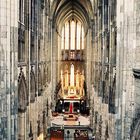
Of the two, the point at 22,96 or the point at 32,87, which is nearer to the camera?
the point at 22,96

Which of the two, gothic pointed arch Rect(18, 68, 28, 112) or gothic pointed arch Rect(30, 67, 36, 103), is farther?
gothic pointed arch Rect(30, 67, 36, 103)

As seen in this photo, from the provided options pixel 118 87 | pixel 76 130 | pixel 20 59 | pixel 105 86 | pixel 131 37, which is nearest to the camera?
pixel 131 37

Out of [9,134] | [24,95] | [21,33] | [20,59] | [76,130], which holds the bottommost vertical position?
[76,130]

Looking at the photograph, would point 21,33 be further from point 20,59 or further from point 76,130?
point 76,130

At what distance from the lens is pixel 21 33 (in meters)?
19.6

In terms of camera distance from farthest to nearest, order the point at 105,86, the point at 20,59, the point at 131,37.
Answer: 1. the point at 105,86
2. the point at 20,59
3. the point at 131,37

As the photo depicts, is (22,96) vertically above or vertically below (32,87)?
below

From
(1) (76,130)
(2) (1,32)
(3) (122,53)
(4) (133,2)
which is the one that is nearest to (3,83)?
(2) (1,32)

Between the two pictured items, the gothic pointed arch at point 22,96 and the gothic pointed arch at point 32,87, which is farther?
the gothic pointed arch at point 32,87

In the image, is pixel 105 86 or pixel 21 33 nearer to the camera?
pixel 21 33

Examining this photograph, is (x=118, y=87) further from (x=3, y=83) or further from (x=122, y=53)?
(x=3, y=83)

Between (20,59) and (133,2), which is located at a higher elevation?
(133,2)

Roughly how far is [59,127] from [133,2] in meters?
28.1

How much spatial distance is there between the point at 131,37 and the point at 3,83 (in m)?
6.17
